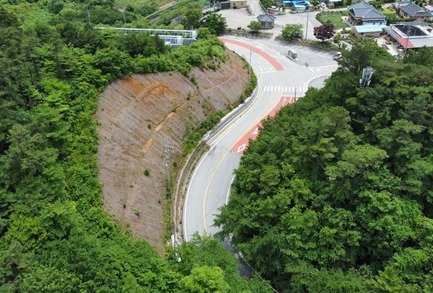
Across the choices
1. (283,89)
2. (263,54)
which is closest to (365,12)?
(263,54)

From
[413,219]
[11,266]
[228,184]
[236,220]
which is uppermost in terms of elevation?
[11,266]

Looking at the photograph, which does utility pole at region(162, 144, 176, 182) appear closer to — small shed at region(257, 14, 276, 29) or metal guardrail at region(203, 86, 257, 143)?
metal guardrail at region(203, 86, 257, 143)

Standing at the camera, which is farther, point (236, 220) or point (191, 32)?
point (191, 32)

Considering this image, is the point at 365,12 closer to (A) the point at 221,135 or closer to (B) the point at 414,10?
(B) the point at 414,10

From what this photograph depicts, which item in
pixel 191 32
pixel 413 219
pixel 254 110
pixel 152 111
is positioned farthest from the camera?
pixel 191 32

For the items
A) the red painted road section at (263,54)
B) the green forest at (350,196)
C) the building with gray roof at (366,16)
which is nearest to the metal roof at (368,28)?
the building with gray roof at (366,16)

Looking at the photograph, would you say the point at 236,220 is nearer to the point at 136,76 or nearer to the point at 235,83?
the point at 136,76

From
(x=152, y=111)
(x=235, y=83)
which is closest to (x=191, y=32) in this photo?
(x=235, y=83)
